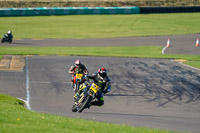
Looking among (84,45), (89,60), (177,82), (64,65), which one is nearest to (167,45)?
(84,45)

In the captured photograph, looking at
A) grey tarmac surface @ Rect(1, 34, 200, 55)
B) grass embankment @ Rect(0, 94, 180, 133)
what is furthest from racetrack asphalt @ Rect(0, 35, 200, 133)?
grey tarmac surface @ Rect(1, 34, 200, 55)

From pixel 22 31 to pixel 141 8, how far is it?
21.8m

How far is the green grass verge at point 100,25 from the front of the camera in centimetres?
A: 5353

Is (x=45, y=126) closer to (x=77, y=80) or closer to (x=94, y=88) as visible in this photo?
(x=94, y=88)

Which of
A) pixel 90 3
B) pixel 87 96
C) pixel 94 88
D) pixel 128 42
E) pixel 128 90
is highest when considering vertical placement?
pixel 94 88

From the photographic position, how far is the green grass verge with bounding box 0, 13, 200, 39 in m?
53.5

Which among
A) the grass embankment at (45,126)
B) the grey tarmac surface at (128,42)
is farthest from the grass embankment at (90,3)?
the grass embankment at (45,126)

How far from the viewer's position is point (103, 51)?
40.9 m

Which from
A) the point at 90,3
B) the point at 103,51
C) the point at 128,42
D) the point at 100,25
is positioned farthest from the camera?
the point at 90,3

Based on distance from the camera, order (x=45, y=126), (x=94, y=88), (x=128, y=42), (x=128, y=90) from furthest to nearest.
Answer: (x=128, y=42) → (x=128, y=90) → (x=94, y=88) → (x=45, y=126)

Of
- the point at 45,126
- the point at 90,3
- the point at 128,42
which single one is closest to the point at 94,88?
the point at 45,126

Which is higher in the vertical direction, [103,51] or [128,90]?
[128,90]

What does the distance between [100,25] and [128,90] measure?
3663 centimetres

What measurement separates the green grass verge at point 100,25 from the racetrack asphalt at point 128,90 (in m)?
18.6
